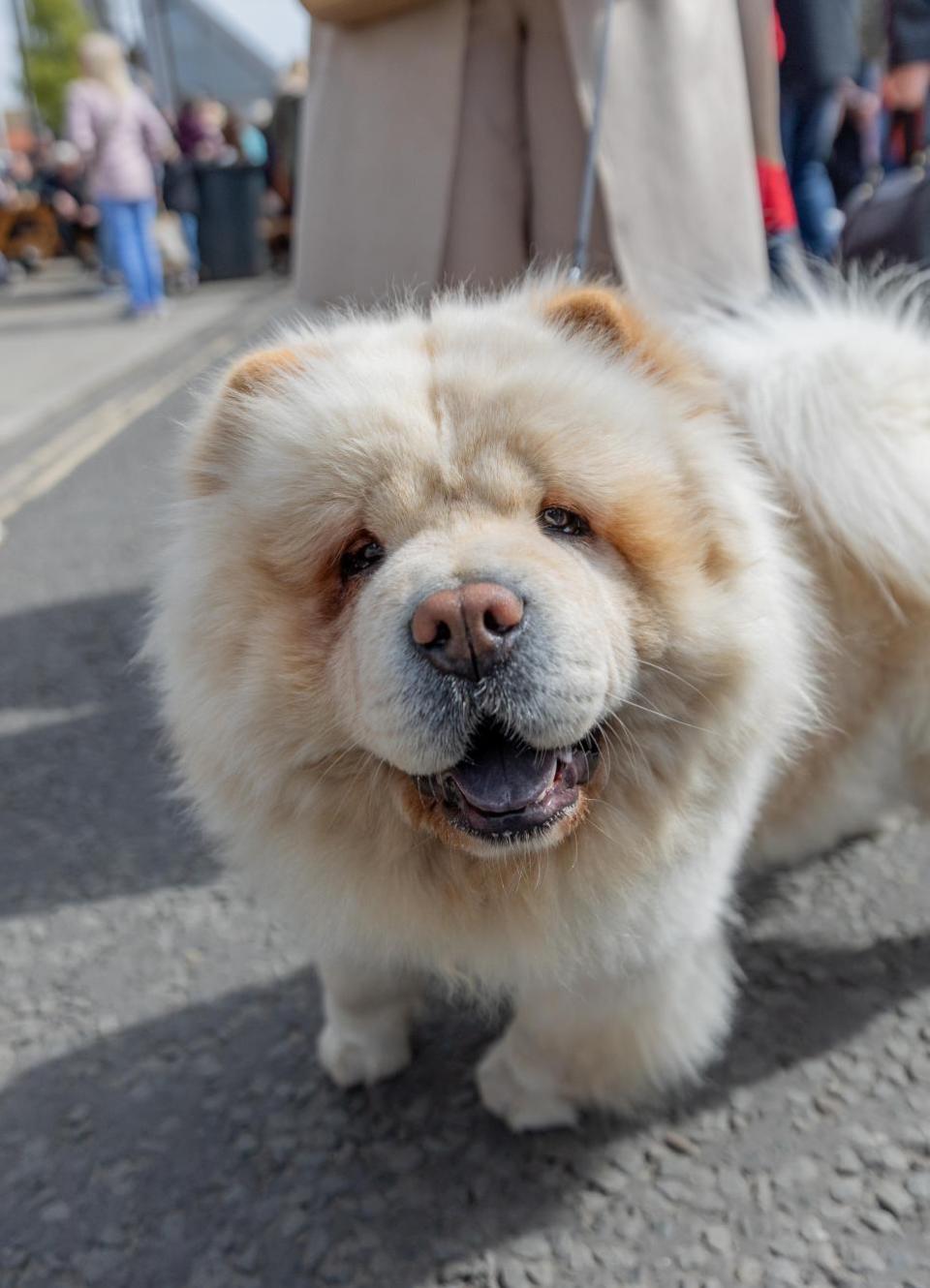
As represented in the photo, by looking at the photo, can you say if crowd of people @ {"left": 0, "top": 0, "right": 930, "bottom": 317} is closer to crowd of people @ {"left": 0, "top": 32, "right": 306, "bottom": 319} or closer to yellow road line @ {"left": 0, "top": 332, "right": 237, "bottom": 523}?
yellow road line @ {"left": 0, "top": 332, "right": 237, "bottom": 523}

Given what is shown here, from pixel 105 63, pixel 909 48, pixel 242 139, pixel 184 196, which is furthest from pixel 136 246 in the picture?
pixel 909 48

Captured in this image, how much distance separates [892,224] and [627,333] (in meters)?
1.70

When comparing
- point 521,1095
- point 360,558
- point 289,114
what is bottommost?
point 289,114

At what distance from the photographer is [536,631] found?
4.85 feet

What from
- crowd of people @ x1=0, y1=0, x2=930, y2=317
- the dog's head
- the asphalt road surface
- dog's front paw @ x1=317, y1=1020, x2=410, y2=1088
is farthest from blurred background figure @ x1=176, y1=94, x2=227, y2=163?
dog's front paw @ x1=317, y1=1020, x2=410, y2=1088

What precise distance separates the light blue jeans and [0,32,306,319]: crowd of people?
0.01 m

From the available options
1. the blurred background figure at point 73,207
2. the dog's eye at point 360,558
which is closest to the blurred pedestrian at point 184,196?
the blurred background figure at point 73,207

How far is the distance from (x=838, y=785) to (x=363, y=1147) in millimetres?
1185

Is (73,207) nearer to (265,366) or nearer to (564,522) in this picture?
(265,366)

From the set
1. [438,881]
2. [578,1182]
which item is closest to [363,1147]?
[578,1182]

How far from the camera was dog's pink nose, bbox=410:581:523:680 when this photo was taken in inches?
56.7

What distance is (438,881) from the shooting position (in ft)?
5.77

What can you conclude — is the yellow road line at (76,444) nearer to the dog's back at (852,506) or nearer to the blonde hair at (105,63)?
the blonde hair at (105,63)

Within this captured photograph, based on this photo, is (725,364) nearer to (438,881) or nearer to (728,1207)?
(438,881)
